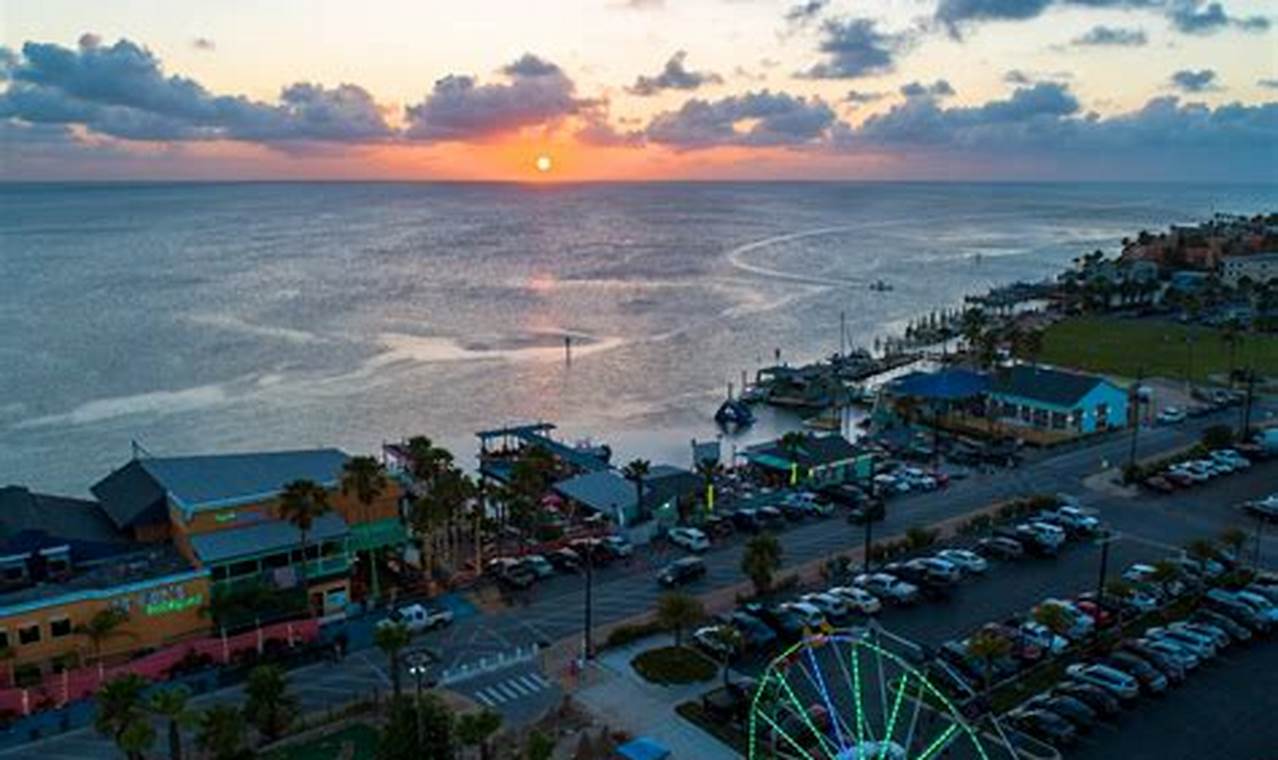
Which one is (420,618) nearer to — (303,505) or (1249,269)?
(303,505)

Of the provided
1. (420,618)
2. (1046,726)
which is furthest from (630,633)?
(1046,726)

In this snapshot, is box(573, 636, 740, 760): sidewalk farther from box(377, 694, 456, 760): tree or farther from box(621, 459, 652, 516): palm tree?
box(621, 459, 652, 516): palm tree

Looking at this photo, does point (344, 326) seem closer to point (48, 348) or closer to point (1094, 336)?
point (48, 348)

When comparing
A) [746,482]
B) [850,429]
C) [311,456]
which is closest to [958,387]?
[850,429]

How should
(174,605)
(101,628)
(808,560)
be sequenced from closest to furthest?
(101,628) < (174,605) < (808,560)

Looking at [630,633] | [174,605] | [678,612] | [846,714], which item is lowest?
[630,633]

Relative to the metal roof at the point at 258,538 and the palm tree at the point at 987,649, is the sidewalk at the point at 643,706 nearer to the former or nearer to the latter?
the palm tree at the point at 987,649
